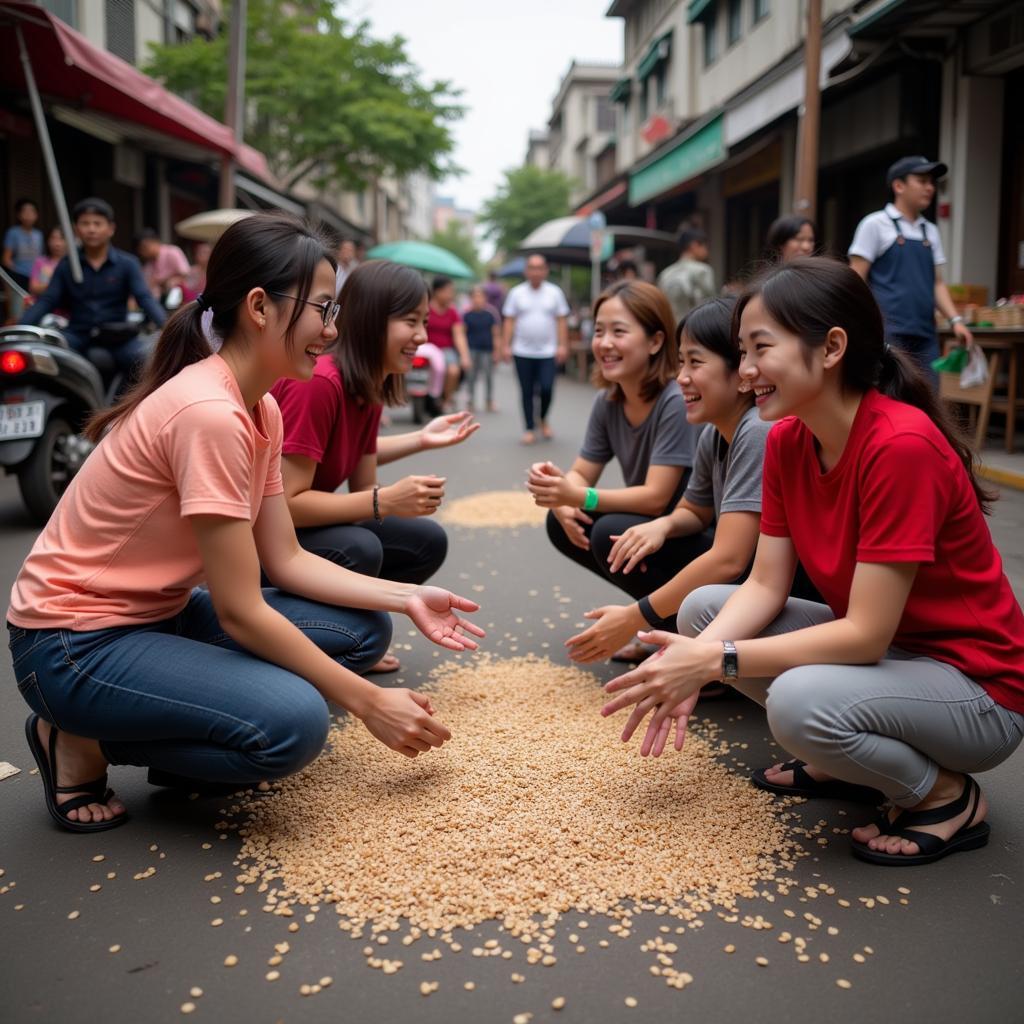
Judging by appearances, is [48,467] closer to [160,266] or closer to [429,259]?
[160,266]

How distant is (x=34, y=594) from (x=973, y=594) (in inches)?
80.8

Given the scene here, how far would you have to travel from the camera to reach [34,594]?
2312 mm

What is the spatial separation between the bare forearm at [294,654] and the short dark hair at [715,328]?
1457 mm

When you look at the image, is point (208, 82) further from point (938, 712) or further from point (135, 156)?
point (938, 712)

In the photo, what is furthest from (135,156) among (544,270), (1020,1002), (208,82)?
(1020,1002)

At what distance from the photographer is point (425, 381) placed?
11367 mm

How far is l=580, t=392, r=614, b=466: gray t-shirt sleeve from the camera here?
4012mm

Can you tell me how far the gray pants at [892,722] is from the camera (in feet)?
7.13

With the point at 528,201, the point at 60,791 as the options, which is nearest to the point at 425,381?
the point at 60,791

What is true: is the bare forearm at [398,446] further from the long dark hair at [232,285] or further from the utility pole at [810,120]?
the utility pole at [810,120]

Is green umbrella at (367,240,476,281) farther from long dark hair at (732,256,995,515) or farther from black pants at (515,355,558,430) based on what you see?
long dark hair at (732,256,995,515)

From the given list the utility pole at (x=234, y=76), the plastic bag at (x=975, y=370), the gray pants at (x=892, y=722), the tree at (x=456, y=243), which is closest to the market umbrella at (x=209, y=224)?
the utility pole at (x=234, y=76)

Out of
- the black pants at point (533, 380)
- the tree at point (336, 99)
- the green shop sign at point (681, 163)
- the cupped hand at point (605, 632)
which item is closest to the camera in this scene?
the cupped hand at point (605, 632)

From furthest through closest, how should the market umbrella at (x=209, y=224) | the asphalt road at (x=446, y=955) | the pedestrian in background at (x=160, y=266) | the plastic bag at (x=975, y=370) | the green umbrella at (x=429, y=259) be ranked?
1. the green umbrella at (x=429, y=259)
2. the market umbrella at (x=209, y=224)
3. the pedestrian in background at (x=160, y=266)
4. the plastic bag at (x=975, y=370)
5. the asphalt road at (x=446, y=955)
